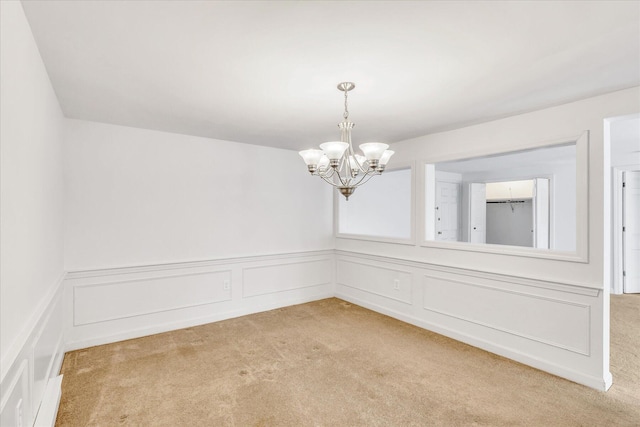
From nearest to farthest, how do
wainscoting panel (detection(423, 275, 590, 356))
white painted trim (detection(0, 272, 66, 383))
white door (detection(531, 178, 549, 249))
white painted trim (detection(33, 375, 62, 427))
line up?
white painted trim (detection(0, 272, 66, 383)) → white painted trim (detection(33, 375, 62, 427)) → wainscoting panel (detection(423, 275, 590, 356)) → white door (detection(531, 178, 549, 249))

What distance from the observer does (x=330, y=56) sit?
1.93 meters

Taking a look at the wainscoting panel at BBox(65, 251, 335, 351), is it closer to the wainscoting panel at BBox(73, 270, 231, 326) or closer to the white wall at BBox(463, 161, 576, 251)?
the wainscoting panel at BBox(73, 270, 231, 326)

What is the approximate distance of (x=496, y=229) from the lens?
7332mm

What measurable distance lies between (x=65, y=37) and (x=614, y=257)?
25.6 ft

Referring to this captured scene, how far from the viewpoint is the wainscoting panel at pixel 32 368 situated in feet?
4.35

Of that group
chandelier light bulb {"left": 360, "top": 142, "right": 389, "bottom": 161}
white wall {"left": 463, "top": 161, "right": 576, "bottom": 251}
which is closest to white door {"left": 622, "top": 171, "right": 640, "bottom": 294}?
white wall {"left": 463, "top": 161, "right": 576, "bottom": 251}

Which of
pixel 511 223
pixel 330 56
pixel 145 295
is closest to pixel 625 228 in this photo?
pixel 511 223

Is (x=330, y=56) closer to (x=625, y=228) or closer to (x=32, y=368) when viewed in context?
(x=32, y=368)

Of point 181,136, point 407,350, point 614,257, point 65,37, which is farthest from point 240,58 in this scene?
point 614,257

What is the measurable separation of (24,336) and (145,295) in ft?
7.13

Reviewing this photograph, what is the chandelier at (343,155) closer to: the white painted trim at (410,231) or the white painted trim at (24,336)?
the white painted trim at (410,231)

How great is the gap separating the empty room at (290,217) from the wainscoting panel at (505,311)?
0.07ft

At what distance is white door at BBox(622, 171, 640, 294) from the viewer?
5.39 metres

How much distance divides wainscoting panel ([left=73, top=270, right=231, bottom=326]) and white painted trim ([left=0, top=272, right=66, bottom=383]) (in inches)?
39.2
